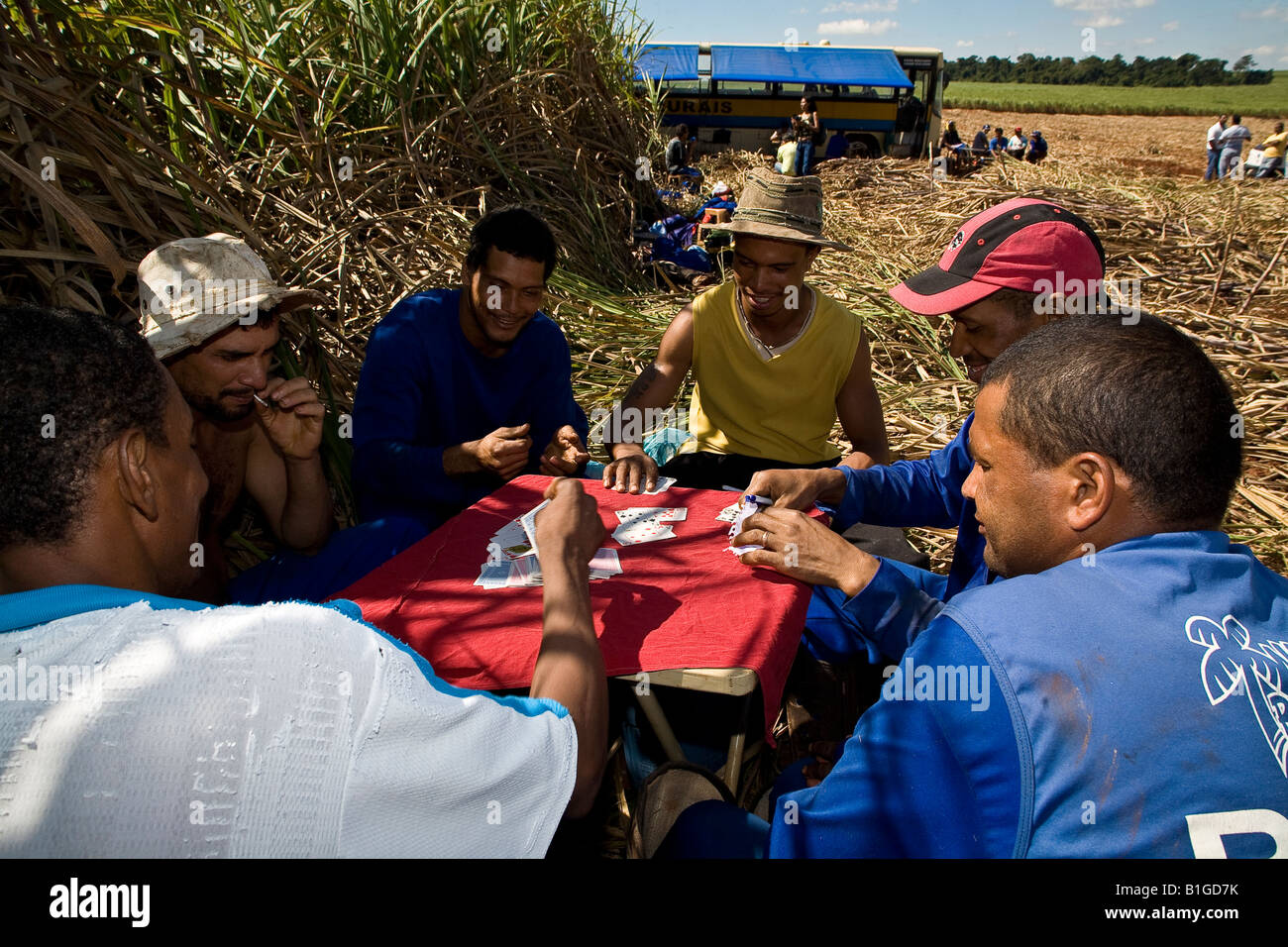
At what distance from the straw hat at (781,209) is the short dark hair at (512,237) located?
83cm

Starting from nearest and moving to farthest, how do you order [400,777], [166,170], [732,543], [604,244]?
[400,777]
[732,543]
[166,170]
[604,244]

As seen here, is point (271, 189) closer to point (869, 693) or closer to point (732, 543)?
point (732, 543)

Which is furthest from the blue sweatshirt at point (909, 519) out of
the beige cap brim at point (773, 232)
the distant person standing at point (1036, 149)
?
the distant person standing at point (1036, 149)

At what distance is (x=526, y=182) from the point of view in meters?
6.68

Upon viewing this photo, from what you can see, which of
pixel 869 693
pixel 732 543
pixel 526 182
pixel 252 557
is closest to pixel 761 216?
pixel 732 543

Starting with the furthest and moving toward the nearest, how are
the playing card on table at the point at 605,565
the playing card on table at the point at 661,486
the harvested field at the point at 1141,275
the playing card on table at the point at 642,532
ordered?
the harvested field at the point at 1141,275
the playing card on table at the point at 661,486
the playing card on table at the point at 642,532
the playing card on table at the point at 605,565

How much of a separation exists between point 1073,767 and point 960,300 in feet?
5.74

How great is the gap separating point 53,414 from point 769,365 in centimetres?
282

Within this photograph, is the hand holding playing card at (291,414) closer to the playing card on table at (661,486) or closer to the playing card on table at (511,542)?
the playing card on table at (511,542)

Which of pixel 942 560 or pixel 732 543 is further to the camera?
pixel 942 560

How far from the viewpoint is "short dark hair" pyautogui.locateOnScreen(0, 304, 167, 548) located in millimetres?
1185

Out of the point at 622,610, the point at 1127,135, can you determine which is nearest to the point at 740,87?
the point at 622,610

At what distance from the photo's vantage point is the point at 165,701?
0.96 metres

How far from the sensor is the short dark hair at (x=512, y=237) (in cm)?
327
